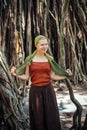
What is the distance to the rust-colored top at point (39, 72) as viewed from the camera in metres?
2.95

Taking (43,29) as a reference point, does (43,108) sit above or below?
below

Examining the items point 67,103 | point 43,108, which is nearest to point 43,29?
point 67,103

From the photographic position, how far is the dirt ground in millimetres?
4094

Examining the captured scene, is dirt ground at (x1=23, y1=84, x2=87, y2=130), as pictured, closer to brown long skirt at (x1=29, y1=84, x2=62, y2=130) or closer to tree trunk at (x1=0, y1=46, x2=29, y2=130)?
tree trunk at (x1=0, y1=46, x2=29, y2=130)

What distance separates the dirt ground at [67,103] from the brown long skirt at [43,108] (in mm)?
748

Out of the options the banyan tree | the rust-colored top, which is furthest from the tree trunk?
the banyan tree

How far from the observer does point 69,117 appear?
421 centimetres

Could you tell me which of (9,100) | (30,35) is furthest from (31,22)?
(9,100)

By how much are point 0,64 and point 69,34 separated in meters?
2.93

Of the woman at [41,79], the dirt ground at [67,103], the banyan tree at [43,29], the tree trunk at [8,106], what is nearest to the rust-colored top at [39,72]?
the woman at [41,79]

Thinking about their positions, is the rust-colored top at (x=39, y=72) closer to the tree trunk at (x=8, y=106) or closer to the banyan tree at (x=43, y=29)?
the tree trunk at (x=8, y=106)

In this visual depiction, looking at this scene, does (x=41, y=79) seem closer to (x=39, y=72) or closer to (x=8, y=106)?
(x=39, y=72)

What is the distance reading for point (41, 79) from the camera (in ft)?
9.73

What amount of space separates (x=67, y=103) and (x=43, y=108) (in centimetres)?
192
